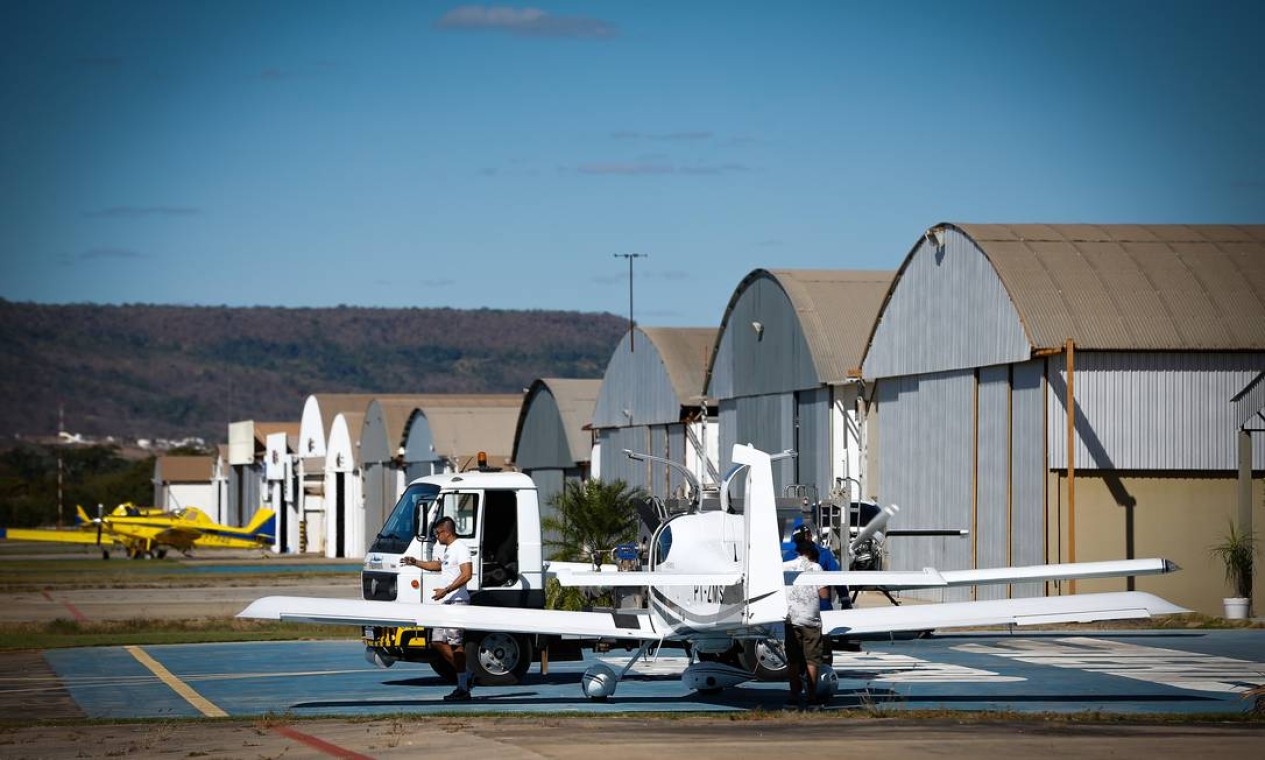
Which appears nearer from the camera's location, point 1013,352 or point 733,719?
point 733,719

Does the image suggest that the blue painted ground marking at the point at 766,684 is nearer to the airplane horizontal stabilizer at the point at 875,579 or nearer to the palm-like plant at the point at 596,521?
the airplane horizontal stabilizer at the point at 875,579

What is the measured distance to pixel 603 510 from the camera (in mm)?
35938

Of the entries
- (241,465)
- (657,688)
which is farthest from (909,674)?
(241,465)

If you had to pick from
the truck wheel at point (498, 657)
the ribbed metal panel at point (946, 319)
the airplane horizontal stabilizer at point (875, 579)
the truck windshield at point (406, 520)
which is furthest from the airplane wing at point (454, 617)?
the ribbed metal panel at point (946, 319)

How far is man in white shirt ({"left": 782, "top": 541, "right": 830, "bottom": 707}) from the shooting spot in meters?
16.1

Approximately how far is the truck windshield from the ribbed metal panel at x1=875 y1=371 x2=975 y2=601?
1460cm

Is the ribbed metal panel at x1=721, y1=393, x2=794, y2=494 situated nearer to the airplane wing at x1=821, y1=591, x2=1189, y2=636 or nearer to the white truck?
the white truck

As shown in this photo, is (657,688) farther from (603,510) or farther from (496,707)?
(603,510)

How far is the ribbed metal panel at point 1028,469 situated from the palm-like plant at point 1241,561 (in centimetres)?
309

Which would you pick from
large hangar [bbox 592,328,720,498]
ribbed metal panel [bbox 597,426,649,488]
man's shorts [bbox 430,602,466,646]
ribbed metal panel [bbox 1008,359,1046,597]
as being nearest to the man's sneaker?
man's shorts [bbox 430,602,466,646]

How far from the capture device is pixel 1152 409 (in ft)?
95.8

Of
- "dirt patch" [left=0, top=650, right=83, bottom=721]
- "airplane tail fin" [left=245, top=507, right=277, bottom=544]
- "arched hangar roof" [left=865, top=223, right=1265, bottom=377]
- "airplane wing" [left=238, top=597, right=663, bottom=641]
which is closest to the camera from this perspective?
"airplane wing" [left=238, top=597, right=663, bottom=641]

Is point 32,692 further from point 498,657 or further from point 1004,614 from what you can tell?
point 1004,614

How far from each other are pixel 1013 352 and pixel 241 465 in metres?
83.3
